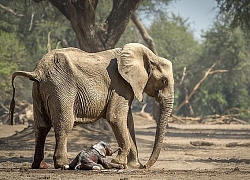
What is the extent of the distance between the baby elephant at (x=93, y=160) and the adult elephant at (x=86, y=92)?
50 centimetres

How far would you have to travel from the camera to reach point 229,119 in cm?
4397

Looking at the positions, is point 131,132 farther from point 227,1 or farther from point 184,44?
point 184,44

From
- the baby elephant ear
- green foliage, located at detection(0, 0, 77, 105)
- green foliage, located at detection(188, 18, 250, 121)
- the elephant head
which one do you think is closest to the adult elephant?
the elephant head

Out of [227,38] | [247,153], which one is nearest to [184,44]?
[227,38]

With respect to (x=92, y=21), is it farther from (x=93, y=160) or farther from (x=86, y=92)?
(x=93, y=160)

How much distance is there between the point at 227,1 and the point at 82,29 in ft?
17.3

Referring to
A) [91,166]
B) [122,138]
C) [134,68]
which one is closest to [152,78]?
[134,68]

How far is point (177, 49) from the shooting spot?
2643 inches

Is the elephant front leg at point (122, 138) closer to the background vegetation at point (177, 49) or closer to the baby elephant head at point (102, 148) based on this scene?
the baby elephant head at point (102, 148)

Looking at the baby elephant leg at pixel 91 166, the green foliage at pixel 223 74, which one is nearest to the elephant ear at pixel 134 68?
the baby elephant leg at pixel 91 166

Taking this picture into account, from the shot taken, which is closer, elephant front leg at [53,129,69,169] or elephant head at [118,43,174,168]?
elephant front leg at [53,129,69,169]

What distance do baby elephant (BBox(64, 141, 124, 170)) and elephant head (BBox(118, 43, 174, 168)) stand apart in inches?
51.2

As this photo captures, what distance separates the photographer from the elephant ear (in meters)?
11.5

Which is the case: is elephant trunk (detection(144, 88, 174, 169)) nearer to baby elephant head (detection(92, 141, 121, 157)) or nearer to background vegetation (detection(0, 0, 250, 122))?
baby elephant head (detection(92, 141, 121, 157))
